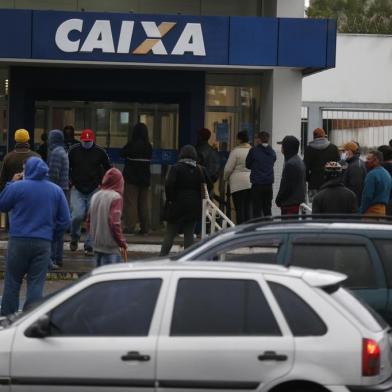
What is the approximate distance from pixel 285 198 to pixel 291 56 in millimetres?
3400

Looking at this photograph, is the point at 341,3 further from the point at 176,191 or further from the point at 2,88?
the point at 176,191

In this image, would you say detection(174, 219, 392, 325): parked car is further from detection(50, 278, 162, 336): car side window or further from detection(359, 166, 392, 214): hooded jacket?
detection(359, 166, 392, 214): hooded jacket

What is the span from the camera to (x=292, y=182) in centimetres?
1507

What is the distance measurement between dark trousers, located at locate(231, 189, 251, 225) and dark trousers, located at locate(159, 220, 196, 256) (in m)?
3.24

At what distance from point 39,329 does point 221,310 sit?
3.79ft

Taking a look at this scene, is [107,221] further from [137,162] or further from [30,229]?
[137,162]

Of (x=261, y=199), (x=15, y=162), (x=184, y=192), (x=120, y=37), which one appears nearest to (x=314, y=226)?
(x=184, y=192)

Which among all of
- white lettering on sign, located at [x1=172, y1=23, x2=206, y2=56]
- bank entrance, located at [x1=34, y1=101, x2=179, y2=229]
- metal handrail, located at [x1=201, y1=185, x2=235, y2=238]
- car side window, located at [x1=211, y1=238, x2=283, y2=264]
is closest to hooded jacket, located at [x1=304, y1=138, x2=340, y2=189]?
metal handrail, located at [x1=201, y1=185, x2=235, y2=238]

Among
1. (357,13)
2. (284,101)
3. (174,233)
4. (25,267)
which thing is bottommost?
(174,233)

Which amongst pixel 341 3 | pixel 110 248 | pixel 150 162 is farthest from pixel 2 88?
pixel 341 3

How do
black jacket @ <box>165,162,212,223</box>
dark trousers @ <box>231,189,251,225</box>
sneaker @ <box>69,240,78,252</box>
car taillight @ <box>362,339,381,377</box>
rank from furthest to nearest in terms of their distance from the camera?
dark trousers @ <box>231,189,251,225</box> < sneaker @ <box>69,240,78,252</box> < black jacket @ <box>165,162,212,223</box> < car taillight @ <box>362,339,381,377</box>

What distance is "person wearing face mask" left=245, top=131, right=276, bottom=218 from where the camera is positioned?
1717 centimetres

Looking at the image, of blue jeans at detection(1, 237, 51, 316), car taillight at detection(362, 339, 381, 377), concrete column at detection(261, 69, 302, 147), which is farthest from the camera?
concrete column at detection(261, 69, 302, 147)

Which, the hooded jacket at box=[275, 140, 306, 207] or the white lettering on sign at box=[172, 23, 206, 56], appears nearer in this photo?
the hooded jacket at box=[275, 140, 306, 207]
